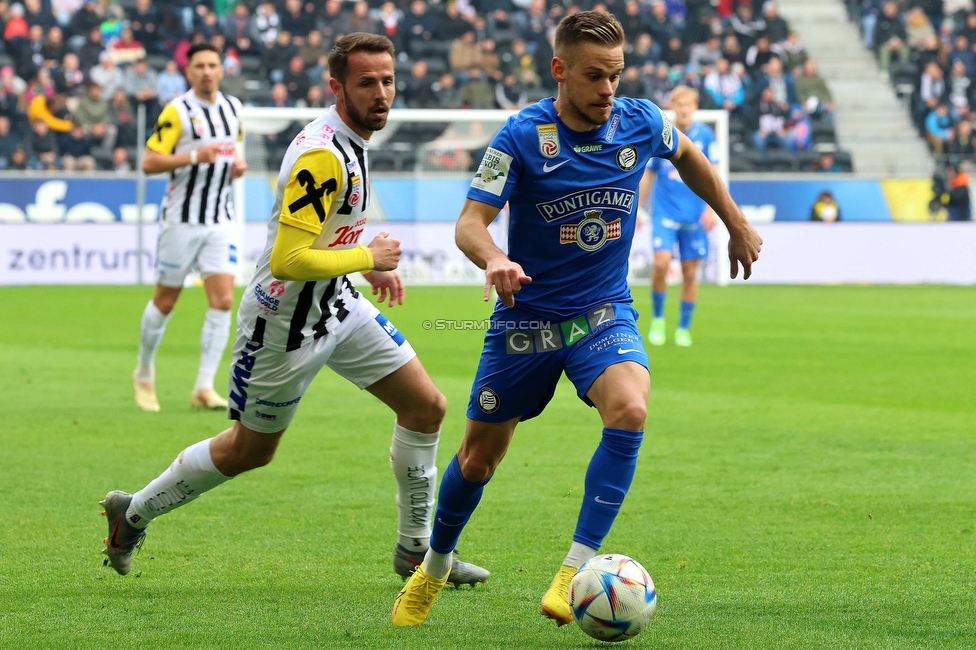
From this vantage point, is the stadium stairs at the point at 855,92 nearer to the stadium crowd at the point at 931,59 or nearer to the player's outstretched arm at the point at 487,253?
the stadium crowd at the point at 931,59

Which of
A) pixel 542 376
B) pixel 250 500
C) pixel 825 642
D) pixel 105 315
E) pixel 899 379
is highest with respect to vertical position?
pixel 542 376

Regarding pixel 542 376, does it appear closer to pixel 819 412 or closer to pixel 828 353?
pixel 819 412

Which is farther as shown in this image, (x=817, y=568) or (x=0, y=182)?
(x=0, y=182)

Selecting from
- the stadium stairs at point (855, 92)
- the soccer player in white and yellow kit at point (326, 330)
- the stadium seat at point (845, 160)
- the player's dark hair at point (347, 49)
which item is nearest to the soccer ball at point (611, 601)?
the soccer player in white and yellow kit at point (326, 330)

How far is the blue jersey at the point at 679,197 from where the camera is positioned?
43.8 ft

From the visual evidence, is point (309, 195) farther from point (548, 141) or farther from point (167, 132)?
point (167, 132)

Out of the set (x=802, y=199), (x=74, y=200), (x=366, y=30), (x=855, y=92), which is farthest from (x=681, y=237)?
(x=855, y=92)

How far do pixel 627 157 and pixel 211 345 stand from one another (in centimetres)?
530

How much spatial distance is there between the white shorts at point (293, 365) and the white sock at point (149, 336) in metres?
4.45

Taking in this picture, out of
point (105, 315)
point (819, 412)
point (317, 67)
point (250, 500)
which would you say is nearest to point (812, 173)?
point (317, 67)

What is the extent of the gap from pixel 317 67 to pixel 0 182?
22.6 feet

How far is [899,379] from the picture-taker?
10.9 meters

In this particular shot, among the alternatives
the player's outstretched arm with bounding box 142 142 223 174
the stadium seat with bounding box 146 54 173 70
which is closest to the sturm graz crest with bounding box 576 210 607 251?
the player's outstretched arm with bounding box 142 142 223 174

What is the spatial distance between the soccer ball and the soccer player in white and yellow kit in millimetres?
810
